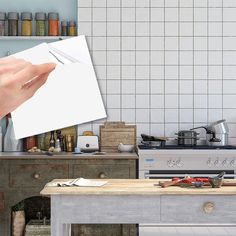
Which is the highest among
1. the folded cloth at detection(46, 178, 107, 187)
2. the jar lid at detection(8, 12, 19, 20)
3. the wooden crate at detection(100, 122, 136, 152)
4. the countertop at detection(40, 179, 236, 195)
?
the jar lid at detection(8, 12, 19, 20)

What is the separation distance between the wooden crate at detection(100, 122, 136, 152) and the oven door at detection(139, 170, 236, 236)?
56cm

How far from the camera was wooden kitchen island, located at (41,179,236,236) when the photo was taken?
2795mm

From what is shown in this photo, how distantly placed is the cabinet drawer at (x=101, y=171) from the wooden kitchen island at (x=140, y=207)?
186 centimetres

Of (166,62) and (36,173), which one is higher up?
(166,62)

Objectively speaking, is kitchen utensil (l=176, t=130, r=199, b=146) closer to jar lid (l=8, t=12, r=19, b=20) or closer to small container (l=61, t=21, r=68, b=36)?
small container (l=61, t=21, r=68, b=36)

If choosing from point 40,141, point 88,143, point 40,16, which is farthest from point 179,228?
point 40,16

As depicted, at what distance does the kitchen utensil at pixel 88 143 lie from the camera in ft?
16.7

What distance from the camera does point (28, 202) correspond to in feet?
17.1

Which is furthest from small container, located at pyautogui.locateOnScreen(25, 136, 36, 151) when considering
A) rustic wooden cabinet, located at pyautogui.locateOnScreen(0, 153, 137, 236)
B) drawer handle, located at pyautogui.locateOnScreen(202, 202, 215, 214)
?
drawer handle, located at pyautogui.locateOnScreen(202, 202, 215, 214)

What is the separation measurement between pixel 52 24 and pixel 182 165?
2029 millimetres

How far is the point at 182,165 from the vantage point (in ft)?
15.3

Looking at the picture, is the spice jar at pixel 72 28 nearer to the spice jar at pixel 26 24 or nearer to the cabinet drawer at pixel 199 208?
the spice jar at pixel 26 24

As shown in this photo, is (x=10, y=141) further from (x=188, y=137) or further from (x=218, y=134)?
(x=218, y=134)

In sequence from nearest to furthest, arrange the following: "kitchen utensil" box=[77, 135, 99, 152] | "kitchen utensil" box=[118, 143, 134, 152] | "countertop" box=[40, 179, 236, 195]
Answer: "countertop" box=[40, 179, 236, 195]
"kitchen utensil" box=[118, 143, 134, 152]
"kitchen utensil" box=[77, 135, 99, 152]
